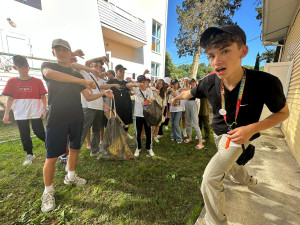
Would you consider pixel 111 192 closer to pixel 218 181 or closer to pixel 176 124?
pixel 218 181

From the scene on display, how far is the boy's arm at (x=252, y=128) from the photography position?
1.25m

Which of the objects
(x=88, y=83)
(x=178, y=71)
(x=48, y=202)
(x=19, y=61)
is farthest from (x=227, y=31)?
(x=178, y=71)

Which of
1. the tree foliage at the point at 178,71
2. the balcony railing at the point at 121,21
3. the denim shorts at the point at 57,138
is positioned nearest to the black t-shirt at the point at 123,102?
the denim shorts at the point at 57,138

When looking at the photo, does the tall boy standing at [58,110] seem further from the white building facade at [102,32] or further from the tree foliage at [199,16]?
the tree foliage at [199,16]

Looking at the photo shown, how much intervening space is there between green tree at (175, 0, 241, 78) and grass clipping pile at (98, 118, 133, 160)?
12.5 metres

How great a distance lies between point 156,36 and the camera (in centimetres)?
1440

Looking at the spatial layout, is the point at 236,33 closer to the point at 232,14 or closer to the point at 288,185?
the point at 288,185

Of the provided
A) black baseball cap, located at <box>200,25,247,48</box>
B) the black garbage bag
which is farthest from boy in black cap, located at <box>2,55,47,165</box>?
black baseball cap, located at <box>200,25,247,48</box>

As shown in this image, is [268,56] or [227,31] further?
[268,56]

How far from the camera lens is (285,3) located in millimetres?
5012

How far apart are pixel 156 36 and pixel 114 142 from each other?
14203mm

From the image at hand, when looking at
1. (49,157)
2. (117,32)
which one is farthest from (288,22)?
(49,157)

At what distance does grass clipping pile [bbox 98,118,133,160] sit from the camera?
10.2 feet

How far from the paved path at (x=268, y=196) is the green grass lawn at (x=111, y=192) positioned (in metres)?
0.48
